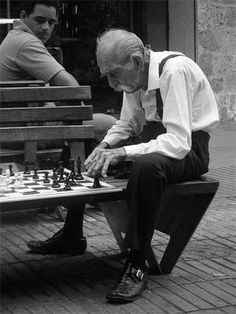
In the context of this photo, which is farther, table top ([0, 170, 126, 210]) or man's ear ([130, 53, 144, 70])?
man's ear ([130, 53, 144, 70])

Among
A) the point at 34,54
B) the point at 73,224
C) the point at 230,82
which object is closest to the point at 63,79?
the point at 34,54

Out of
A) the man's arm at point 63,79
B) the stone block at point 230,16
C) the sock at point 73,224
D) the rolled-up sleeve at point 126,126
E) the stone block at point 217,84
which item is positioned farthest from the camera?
the stone block at point 217,84

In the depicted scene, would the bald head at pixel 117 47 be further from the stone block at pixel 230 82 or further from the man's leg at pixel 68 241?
the stone block at pixel 230 82

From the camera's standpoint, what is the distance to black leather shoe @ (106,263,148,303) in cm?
358

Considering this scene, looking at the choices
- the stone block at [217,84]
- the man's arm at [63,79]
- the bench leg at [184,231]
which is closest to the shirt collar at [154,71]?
the bench leg at [184,231]

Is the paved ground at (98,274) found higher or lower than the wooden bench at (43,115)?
lower

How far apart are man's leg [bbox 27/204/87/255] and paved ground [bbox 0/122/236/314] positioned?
6cm

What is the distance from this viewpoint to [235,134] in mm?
11398

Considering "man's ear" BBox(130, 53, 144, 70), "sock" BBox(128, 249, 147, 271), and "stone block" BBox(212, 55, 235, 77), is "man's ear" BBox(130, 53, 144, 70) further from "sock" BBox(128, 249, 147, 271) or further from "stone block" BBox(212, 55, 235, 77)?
"stone block" BBox(212, 55, 235, 77)

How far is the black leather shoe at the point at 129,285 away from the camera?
3.58 m

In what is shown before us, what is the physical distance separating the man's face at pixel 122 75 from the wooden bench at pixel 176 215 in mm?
500

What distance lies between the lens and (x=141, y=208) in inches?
141

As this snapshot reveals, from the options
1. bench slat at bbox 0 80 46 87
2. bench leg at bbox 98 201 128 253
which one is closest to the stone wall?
bench slat at bbox 0 80 46 87

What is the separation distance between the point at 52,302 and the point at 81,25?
28.3 feet
